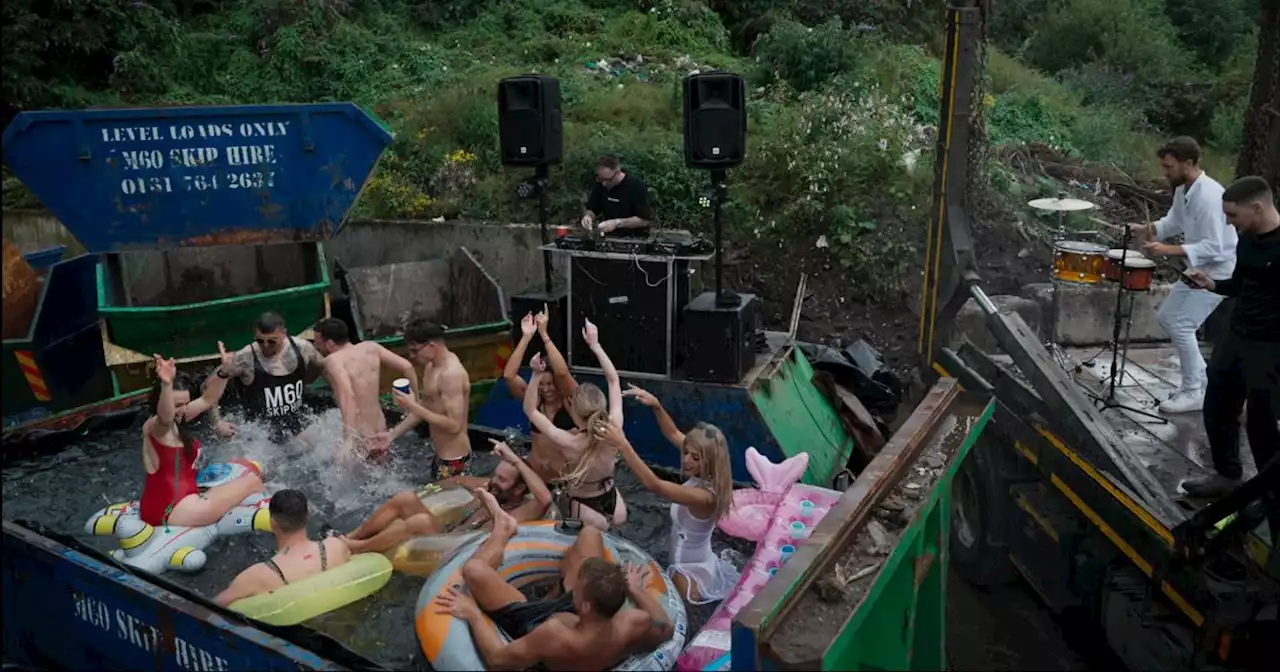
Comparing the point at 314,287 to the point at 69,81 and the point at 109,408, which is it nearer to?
the point at 109,408

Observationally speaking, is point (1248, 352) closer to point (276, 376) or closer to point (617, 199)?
point (617, 199)

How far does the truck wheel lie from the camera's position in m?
7.01

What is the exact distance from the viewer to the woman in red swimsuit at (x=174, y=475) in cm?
562

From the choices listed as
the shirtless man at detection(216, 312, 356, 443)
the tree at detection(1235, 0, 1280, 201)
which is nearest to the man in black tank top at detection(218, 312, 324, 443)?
the shirtless man at detection(216, 312, 356, 443)

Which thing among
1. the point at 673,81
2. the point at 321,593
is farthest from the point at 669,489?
the point at 673,81

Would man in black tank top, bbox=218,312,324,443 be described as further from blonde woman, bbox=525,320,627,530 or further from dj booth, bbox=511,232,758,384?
blonde woman, bbox=525,320,627,530

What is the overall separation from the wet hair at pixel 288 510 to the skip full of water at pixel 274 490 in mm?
467

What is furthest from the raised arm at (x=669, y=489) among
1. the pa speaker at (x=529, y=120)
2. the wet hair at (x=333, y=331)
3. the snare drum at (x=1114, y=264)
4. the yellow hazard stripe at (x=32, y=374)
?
the yellow hazard stripe at (x=32, y=374)

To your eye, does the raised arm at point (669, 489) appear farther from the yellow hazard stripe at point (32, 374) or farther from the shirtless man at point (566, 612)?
the yellow hazard stripe at point (32, 374)

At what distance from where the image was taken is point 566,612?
13.8 feet

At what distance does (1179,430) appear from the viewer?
20.4 ft

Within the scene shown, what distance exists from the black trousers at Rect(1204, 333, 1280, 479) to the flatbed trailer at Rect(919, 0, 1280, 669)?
34 cm

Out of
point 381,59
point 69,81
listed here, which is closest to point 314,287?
point 381,59

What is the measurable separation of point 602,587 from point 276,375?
13.1 feet
